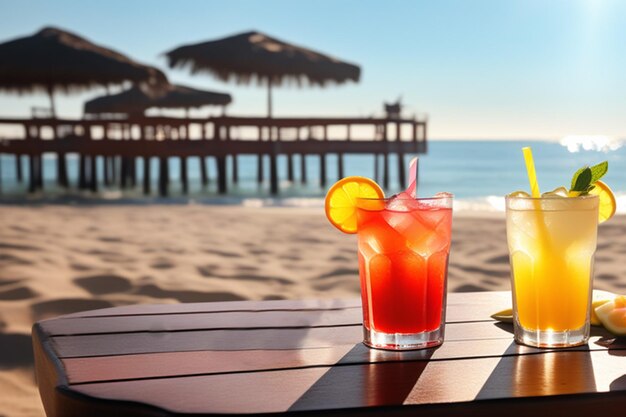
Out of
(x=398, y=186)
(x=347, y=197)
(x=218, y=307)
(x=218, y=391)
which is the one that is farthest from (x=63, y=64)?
(x=218, y=391)

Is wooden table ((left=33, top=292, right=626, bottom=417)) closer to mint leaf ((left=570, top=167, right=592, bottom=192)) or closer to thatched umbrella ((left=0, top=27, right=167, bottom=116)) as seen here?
mint leaf ((left=570, top=167, right=592, bottom=192))

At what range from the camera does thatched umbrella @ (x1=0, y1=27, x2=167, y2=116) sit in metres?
15.6

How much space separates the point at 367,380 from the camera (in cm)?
109

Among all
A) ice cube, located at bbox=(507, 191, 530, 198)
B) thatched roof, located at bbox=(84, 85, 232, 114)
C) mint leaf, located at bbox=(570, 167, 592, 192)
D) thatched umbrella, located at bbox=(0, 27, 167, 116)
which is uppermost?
thatched umbrella, located at bbox=(0, 27, 167, 116)

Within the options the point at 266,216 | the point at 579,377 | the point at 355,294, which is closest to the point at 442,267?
the point at 579,377

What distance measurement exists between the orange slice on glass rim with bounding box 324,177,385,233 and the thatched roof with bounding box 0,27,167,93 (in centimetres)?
1515

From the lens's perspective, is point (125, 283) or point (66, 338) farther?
point (125, 283)

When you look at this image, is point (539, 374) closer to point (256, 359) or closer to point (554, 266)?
point (554, 266)

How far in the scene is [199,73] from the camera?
17391 millimetres

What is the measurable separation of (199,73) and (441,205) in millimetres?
16562

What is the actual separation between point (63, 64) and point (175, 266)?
39.4ft

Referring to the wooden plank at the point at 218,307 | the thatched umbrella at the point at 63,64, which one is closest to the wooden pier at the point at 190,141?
the thatched umbrella at the point at 63,64

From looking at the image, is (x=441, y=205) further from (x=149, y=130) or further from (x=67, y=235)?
(x=149, y=130)

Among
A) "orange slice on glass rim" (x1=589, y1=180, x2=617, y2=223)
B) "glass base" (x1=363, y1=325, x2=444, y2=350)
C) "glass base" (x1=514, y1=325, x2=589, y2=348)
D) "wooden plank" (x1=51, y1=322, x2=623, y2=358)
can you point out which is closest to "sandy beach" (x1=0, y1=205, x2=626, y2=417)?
"wooden plank" (x1=51, y1=322, x2=623, y2=358)
